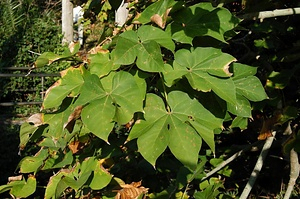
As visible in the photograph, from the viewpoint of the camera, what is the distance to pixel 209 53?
154cm

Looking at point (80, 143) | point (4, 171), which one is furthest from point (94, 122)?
point (4, 171)

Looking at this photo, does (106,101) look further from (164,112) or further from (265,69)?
(265,69)

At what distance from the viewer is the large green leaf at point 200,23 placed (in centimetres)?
156

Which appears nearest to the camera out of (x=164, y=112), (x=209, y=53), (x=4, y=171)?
(x=164, y=112)

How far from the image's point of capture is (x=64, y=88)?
59.4 inches

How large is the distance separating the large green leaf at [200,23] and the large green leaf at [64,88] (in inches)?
13.2

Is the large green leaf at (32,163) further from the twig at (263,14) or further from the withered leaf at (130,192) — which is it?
the twig at (263,14)

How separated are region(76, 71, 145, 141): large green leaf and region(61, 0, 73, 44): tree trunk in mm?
7110

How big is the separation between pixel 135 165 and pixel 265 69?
1.07 meters

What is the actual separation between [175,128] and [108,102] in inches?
7.9

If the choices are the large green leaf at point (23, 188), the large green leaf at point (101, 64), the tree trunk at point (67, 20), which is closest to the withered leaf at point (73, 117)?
the large green leaf at point (101, 64)

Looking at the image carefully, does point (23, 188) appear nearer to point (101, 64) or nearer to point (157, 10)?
point (101, 64)

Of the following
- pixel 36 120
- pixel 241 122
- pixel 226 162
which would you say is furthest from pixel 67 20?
pixel 36 120

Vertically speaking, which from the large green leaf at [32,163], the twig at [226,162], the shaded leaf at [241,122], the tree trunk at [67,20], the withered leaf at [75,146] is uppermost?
the withered leaf at [75,146]
